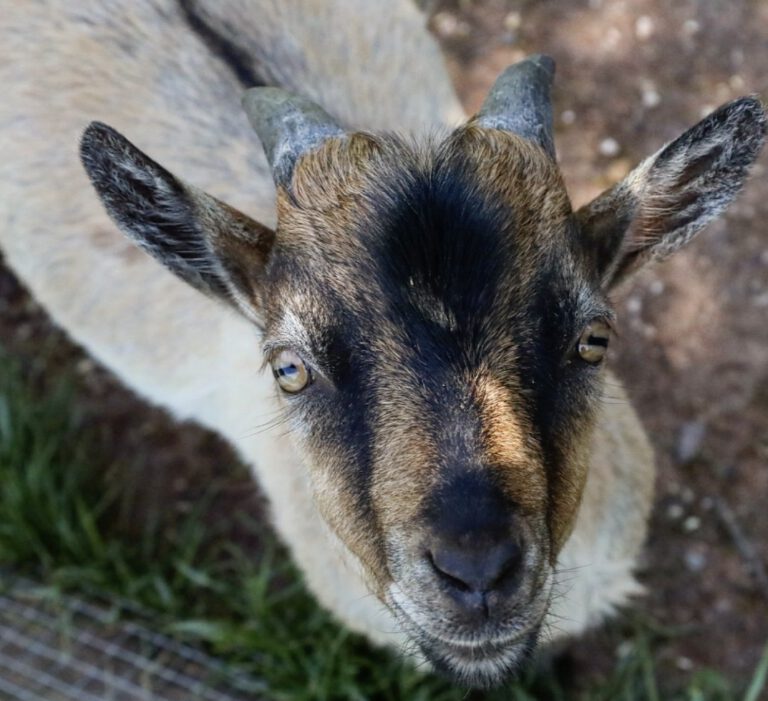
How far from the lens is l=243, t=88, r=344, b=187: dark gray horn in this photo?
335 centimetres

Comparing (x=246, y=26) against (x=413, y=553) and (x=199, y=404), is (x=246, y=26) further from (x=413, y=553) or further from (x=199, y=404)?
(x=413, y=553)

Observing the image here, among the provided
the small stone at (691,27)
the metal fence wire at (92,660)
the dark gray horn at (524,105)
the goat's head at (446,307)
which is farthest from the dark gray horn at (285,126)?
the small stone at (691,27)

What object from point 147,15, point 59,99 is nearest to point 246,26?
point 147,15

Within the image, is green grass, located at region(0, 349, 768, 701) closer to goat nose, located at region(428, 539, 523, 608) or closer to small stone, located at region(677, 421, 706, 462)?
small stone, located at region(677, 421, 706, 462)

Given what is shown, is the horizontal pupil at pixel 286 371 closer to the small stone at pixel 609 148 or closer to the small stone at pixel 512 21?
→ the small stone at pixel 609 148

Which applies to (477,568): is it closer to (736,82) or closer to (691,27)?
(736,82)

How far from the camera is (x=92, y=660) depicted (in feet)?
17.4

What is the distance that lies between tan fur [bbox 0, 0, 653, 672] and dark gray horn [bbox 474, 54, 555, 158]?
3.95 feet

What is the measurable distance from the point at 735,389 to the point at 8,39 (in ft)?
15.0

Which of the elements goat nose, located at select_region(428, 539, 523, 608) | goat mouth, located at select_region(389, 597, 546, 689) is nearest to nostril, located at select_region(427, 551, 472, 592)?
goat nose, located at select_region(428, 539, 523, 608)

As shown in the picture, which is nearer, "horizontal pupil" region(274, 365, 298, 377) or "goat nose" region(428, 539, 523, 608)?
"goat nose" region(428, 539, 523, 608)

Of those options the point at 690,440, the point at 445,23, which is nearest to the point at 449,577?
the point at 690,440

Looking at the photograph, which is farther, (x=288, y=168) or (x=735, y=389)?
(x=735, y=389)

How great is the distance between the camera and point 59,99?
468 centimetres
